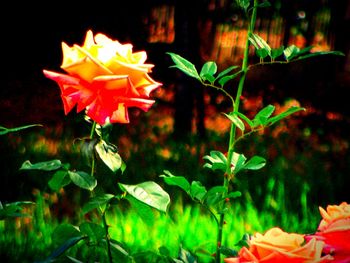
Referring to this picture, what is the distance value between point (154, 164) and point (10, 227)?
1239mm

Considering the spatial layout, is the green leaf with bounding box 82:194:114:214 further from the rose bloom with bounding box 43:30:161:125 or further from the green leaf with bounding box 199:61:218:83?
the green leaf with bounding box 199:61:218:83

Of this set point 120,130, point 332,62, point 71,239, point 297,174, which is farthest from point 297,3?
point 71,239

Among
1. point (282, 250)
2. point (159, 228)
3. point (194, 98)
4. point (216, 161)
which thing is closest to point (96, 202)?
point (216, 161)

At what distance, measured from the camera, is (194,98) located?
4270mm

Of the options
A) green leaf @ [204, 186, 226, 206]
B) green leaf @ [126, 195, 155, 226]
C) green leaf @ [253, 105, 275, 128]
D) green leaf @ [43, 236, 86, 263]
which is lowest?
green leaf @ [43, 236, 86, 263]

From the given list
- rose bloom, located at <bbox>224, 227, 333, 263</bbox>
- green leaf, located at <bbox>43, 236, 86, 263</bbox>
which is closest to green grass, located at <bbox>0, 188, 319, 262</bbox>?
green leaf, located at <bbox>43, 236, 86, 263</bbox>

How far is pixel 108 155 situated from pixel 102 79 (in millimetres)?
169

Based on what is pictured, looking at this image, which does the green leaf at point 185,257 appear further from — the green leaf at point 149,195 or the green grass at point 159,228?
the green grass at point 159,228

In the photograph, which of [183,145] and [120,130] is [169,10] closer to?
[120,130]

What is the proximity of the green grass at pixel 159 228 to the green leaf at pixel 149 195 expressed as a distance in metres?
1.04

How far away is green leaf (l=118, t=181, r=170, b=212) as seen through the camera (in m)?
1.11

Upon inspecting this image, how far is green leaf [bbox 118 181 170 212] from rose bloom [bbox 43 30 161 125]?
0.14 meters

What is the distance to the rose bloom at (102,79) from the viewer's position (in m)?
1.07

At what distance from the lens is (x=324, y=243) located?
892mm
